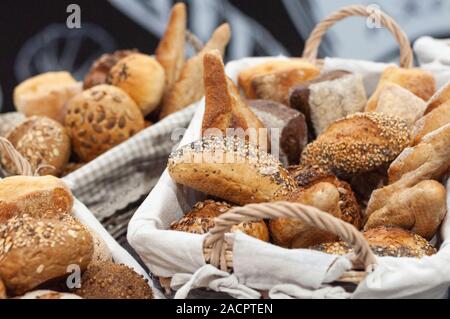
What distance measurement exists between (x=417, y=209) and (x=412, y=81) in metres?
0.74

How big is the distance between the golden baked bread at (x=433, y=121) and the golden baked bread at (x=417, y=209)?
0.23m

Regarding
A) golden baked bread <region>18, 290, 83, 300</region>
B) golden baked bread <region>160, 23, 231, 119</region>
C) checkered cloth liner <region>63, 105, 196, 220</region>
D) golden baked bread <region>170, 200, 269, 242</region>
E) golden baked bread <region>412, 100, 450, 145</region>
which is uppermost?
golden baked bread <region>412, 100, 450, 145</region>

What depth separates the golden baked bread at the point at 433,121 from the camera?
166 centimetres

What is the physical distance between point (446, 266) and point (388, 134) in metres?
0.54

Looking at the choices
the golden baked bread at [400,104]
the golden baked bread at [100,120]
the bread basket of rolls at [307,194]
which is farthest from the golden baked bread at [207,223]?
the golden baked bread at [100,120]

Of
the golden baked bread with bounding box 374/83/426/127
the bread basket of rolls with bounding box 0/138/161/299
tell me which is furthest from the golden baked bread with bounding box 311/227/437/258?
the golden baked bread with bounding box 374/83/426/127

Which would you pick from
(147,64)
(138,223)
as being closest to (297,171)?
(138,223)

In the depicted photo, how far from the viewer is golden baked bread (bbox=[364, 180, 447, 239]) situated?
1.42 m

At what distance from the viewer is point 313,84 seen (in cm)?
199

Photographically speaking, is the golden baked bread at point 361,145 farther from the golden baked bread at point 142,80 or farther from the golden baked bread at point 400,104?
the golden baked bread at point 142,80

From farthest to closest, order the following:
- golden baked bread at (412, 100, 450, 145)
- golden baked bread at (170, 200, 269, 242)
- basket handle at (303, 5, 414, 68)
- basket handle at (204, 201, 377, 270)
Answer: basket handle at (303, 5, 414, 68) < golden baked bread at (412, 100, 450, 145) < golden baked bread at (170, 200, 269, 242) < basket handle at (204, 201, 377, 270)

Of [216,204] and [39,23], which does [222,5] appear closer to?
[39,23]

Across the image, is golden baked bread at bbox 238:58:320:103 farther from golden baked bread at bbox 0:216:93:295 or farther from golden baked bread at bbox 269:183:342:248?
golden baked bread at bbox 0:216:93:295

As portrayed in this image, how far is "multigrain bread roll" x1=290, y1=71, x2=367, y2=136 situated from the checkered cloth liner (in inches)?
17.1
